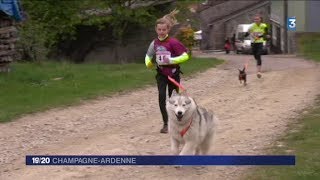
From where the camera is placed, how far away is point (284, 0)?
338 centimetres

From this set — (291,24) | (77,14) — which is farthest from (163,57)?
(77,14)

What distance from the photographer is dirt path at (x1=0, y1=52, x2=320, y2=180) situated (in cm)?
671

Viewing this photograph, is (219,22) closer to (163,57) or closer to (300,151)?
(163,57)

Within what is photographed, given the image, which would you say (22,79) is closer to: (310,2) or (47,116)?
(47,116)

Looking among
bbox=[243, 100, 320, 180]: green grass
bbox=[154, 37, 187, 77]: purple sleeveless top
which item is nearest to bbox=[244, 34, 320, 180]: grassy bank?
bbox=[243, 100, 320, 180]: green grass

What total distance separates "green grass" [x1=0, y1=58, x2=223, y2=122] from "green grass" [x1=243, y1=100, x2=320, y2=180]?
5.86m

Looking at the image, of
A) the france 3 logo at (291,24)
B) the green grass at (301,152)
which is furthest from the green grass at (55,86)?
the france 3 logo at (291,24)

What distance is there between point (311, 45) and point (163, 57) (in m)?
5.96

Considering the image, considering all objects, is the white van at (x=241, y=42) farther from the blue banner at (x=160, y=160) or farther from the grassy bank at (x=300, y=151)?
the blue banner at (x=160, y=160)

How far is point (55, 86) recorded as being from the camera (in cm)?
1620

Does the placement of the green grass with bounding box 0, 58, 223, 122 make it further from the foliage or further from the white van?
the white van

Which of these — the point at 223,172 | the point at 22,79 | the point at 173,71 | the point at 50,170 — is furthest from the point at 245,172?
the point at 22,79

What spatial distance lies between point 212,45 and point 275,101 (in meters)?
45.2

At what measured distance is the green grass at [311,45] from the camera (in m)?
2.77
